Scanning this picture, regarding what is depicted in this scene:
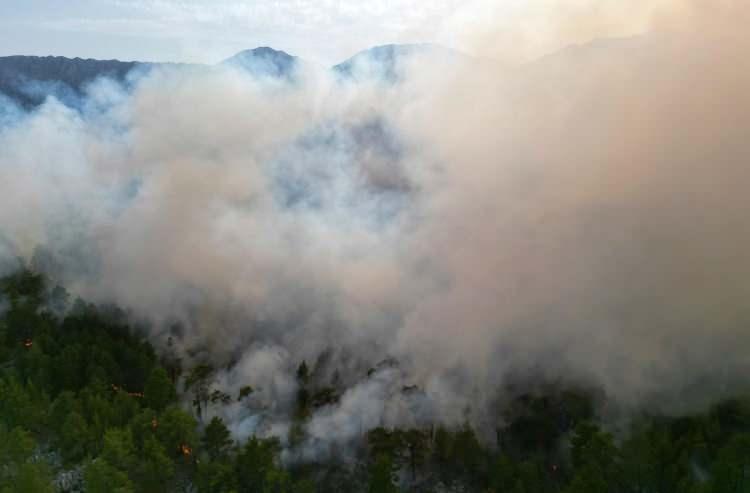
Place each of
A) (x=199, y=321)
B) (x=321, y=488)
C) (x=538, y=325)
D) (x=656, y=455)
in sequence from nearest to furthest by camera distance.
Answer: (x=656, y=455), (x=321, y=488), (x=538, y=325), (x=199, y=321)

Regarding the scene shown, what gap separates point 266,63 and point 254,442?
45.1m

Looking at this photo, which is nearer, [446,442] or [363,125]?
[446,442]

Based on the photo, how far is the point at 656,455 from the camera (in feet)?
95.8

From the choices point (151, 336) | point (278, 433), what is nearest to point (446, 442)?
point (278, 433)

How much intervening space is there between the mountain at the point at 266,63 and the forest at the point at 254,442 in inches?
1099

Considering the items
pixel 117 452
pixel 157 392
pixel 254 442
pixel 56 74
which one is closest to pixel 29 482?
pixel 117 452

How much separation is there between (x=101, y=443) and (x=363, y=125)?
3739cm

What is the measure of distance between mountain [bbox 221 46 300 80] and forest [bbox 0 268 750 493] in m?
27.9

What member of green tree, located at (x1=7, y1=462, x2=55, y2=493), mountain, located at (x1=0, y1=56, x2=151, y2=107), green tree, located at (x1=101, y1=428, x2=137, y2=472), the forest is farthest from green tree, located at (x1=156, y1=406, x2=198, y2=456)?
mountain, located at (x1=0, y1=56, x2=151, y2=107)

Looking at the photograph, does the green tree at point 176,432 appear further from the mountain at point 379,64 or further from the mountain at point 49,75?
the mountain at point 49,75

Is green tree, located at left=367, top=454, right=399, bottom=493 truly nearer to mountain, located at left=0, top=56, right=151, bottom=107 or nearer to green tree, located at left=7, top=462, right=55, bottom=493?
green tree, located at left=7, top=462, right=55, bottom=493

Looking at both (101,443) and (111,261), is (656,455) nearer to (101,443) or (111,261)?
(101,443)

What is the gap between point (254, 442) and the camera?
3023 cm

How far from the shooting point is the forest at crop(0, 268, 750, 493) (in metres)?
27.8
